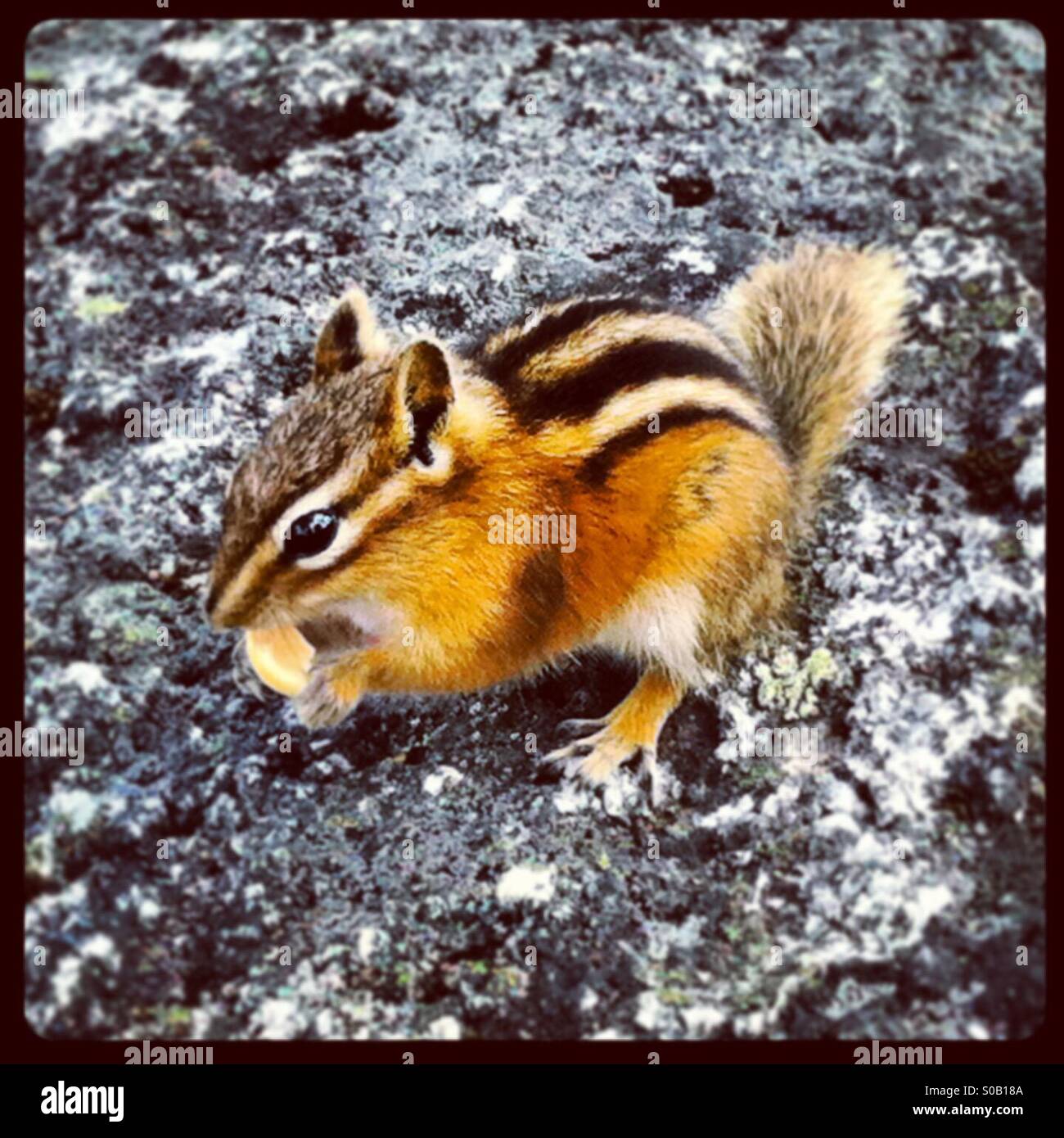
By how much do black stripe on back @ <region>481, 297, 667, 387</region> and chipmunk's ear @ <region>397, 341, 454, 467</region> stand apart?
196 mm

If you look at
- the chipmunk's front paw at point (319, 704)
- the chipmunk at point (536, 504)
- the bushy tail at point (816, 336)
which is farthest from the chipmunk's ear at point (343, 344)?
Result: the bushy tail at point (816, 336)

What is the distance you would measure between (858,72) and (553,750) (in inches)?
59.9

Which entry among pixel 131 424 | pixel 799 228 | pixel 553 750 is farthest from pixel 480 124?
pixel 553 750

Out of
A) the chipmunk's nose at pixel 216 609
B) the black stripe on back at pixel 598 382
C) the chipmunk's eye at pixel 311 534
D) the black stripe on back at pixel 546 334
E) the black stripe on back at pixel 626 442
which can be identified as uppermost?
the black stripe on back at pixel 546 334

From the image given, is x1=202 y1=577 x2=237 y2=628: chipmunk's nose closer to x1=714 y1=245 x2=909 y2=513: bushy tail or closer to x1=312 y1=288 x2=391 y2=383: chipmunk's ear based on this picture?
x1=312 y1=288 x2=391 y2=383: chipmunk's ear

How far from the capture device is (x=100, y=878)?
215 centimetres

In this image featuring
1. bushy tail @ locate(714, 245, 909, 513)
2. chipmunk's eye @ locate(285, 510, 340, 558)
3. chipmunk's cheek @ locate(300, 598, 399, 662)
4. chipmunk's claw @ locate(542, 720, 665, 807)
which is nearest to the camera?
chipmunk's eye @ locate(285, 510, 340, 558)

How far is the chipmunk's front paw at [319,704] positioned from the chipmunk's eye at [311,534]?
320 mm

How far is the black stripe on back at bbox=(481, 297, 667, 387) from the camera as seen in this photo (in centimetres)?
219

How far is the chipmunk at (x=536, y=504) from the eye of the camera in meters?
1.96

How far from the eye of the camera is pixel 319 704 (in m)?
2.22

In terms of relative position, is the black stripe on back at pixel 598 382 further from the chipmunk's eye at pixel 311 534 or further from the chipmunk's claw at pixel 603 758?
the chipmunk's claw at pixel 603 758

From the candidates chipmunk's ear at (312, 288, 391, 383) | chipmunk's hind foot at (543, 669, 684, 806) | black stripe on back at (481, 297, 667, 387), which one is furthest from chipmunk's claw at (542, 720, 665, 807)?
chipmunk's ear at (312, 288, 391, 383)

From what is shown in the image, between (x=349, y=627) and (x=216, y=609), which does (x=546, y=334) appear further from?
(x=216, y=609)
